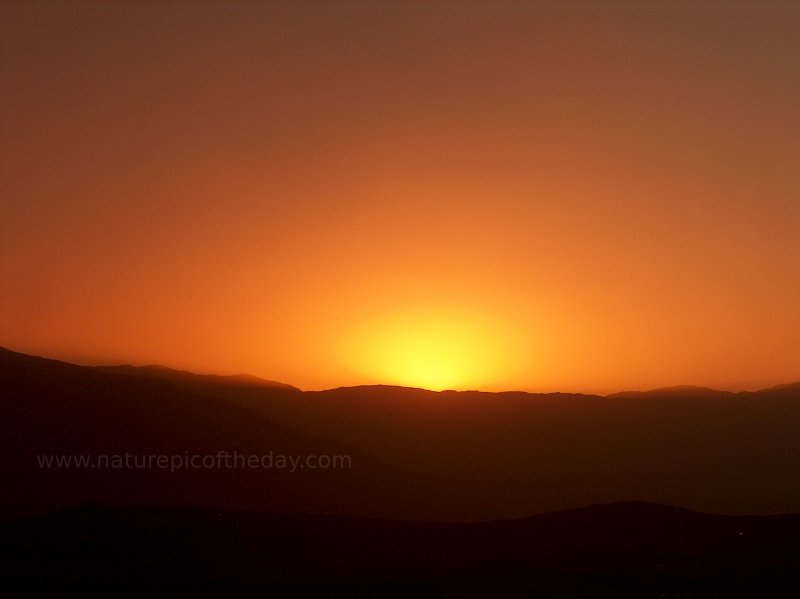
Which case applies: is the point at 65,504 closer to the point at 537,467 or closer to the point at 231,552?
the point at 231,552

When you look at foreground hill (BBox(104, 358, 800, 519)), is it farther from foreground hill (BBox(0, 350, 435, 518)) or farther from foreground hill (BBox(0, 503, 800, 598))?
foreground hill (BBox(0, 503, 800, 598))

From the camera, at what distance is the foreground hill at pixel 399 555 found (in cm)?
1784

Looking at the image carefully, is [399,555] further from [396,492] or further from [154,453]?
[396,492]

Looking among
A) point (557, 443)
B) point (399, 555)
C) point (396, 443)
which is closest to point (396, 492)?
point (396, 443)

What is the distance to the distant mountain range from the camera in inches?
1827

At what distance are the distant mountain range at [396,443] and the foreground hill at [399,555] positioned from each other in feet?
48.2

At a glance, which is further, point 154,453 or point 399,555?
point 154,453

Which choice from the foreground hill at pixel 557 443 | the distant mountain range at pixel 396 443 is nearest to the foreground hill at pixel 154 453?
the distant mountain range at pixel 396 443

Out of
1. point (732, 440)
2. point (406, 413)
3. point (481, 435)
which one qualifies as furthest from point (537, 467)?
point (732, 440)

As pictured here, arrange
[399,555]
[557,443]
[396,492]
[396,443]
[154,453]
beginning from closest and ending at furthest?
[399,555] → [154,453] → [396,492] → [396,443] → [557,443]

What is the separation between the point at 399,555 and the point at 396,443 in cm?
6593

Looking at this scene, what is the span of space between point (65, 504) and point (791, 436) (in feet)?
307

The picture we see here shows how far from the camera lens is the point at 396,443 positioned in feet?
289

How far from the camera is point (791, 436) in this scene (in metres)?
106
